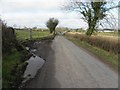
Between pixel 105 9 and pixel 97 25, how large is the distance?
3317 millimetres

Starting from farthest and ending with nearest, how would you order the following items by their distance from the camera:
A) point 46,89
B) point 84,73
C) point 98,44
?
point 98,44 → point 84,73 → point 46,89

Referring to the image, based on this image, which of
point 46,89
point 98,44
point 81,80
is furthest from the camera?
point 98,44

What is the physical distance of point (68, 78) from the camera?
1139cm

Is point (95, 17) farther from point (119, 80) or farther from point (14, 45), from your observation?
point (119, 80)

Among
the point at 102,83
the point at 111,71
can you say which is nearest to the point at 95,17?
the point at 111,71

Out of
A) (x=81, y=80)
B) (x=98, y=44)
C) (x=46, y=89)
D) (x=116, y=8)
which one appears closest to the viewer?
(x=46, y=89)

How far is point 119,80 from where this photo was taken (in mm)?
10930

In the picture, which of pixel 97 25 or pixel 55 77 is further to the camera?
pixel 97 25

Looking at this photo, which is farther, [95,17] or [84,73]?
[95,17]

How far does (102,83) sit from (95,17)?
3811cm

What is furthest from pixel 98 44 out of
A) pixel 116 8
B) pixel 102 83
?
pixel 102 83

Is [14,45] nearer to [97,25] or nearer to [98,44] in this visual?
[98,44]

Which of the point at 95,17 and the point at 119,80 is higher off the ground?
the point at 95,17

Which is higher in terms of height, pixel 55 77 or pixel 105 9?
pixel 105 9
